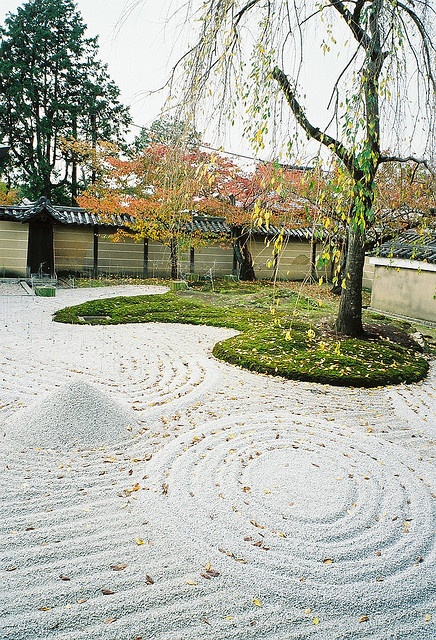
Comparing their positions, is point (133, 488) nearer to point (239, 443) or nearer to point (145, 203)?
point (239, 443)

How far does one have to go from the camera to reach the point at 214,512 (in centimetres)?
330

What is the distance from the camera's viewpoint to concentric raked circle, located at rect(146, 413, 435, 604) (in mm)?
2781

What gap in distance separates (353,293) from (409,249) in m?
3.86

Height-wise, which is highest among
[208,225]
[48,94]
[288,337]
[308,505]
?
[48,94]

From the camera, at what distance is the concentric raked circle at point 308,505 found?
278cm

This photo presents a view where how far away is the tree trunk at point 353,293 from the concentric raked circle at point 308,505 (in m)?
3.79

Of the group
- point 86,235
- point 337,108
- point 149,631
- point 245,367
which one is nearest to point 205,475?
point 149,631

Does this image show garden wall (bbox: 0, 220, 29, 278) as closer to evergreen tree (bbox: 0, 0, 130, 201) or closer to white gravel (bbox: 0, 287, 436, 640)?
evergreen tree (bbox: 0, 0, 130, 201)

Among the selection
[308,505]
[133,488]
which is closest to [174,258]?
[133,488]

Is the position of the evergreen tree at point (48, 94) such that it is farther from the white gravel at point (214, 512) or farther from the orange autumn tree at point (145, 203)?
the white gravel at point (214, 512)

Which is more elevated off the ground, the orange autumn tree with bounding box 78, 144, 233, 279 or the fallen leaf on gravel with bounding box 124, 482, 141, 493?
the orange autumn tree with bounding box 78, 144, 233, 279

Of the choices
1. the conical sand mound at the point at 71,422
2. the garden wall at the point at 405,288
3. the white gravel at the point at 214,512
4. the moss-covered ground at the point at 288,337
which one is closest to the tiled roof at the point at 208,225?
the moss-covered ground at the point at 288,337

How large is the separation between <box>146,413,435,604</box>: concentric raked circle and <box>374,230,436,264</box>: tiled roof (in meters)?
6.48

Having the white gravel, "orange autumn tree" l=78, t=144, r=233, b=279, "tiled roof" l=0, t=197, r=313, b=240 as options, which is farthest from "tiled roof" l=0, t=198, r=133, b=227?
the white gravel
